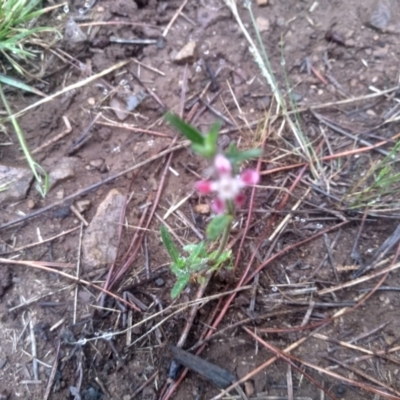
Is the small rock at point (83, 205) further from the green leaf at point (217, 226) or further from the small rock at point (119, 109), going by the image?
the green leaf at point (217, 226)

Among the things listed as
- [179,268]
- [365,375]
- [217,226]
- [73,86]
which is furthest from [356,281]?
[73,86]

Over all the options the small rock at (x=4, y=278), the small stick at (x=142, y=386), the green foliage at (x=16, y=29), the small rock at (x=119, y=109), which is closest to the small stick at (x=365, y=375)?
the small stick at (x=142, y=386)

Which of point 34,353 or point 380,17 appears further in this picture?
point 380,17

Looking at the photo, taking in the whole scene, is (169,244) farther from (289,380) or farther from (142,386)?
(289,380)

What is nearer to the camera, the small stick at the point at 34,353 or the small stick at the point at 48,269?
the small stick at the point at 34,353

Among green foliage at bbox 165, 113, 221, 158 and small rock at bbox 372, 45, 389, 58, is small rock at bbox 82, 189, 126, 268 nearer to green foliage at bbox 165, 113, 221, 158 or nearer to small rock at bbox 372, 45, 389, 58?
green foliage at bbox 165, 113, 221, 158

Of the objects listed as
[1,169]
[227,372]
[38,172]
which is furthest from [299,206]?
[1,169]
